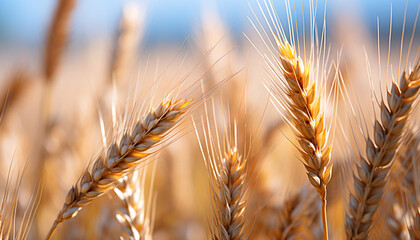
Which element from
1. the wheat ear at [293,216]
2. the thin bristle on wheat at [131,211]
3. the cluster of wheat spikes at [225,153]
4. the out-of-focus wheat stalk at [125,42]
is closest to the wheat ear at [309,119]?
the cluster of wheat spikes at [225,153]

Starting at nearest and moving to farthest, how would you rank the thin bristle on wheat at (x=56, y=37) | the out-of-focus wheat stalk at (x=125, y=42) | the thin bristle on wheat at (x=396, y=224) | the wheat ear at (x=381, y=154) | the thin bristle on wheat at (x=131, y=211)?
1. the wheat ear at (x=381, y=154)
2. the thin bristle on wheat at (x=131, y=211)
3. the thin bristle on wheat at (x=396, y=224)
4. the thin bristle on wheat at (x=56, y=37)
5. the out-of-focus wheat stalk at (x=125, y=42)

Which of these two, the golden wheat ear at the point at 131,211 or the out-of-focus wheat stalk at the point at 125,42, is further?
the out-of-focus wheat stalk at the point at 125,42

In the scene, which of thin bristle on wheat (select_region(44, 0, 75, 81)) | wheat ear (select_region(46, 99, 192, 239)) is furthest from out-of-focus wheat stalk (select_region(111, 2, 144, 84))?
wheat ear (select_region(46, 99, 192, 239))

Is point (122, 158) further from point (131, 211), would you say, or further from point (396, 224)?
point (396, 224)

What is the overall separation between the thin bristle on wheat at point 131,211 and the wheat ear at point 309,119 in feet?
1.60

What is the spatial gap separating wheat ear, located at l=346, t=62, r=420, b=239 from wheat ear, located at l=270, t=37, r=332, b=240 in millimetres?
95

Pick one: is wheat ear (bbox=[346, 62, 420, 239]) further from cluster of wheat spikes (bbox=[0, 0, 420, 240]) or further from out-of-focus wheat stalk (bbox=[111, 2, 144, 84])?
out-of-focus wheat stalk (bbox=[111, 2, 144, 84])

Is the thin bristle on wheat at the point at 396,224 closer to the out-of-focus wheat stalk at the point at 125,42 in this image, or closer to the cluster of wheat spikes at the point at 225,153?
the cluster of wheat spikes at the point at 225,153

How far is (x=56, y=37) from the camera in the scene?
1.87m

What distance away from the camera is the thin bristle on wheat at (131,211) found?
3.60 ft

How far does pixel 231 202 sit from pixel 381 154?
1.25ft

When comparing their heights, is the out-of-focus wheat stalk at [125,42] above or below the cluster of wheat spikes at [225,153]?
above

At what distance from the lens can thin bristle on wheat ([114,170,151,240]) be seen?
1098 mm

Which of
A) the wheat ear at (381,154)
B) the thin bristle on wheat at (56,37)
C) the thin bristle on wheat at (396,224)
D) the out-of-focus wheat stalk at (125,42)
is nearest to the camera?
the wheat ear at (381,154)
